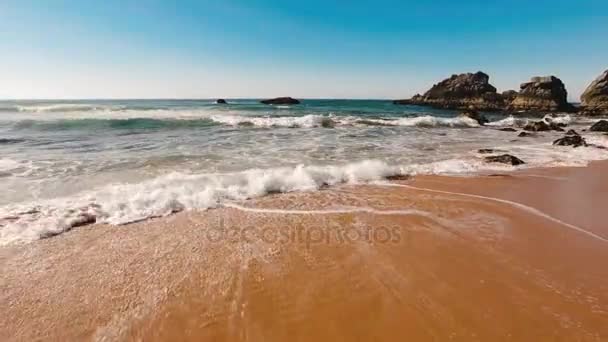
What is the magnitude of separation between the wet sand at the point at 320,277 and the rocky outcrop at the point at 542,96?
61.8 m

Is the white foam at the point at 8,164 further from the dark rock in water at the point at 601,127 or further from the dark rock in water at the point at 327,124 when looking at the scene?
the dark rock in water at the point at 601,127

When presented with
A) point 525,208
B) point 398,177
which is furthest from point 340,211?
point 525,208

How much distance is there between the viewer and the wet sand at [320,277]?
106 inches

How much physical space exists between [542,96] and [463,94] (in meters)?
20.2

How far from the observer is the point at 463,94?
73688 mm

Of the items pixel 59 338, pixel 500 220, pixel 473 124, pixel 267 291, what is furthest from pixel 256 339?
pixel 473 124

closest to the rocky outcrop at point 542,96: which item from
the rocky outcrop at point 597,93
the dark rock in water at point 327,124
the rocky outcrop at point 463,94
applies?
the rocky outcrop at point 597,93

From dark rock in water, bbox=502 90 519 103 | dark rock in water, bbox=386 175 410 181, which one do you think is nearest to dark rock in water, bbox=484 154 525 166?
dark rock in water, bbox=386 175 410 181

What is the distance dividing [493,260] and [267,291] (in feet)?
9.10

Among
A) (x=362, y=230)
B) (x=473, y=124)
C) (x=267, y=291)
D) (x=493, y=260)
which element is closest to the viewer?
(x=267, y=291)

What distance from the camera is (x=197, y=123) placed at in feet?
73.7

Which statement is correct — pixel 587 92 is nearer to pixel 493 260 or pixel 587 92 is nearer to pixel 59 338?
pixel 493 260

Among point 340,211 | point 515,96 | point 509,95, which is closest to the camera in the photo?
point 340,211

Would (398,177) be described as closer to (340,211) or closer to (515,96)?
(340,211)
